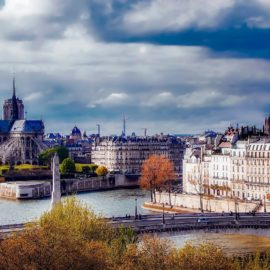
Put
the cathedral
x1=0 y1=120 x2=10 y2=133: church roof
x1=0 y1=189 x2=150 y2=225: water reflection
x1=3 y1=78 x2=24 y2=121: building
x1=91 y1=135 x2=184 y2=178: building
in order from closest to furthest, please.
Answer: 1. x1=0 y1=189 x2=150 y2=225: water reflection
2. x1=91 y1=135 x2=184 y2=178: building
3. the cathedral
4. x1=0 y1=120 x2=10 y2=133: church roof
5. x1=3 y1=78 x2=24 y2=121: building

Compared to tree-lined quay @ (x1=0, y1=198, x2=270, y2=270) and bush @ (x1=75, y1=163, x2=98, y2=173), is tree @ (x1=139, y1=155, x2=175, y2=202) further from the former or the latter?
tree-lined quay @ (x1=0, y1=198, x2=270, y2=270)

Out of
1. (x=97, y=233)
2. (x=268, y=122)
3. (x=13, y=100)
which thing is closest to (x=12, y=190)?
(x=268, y=122)

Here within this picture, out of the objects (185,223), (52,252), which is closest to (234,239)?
(185,223)

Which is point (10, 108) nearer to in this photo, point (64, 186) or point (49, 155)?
point (49, 155)

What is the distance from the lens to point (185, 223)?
51.7 metres

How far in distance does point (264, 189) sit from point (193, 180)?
40.4 ft

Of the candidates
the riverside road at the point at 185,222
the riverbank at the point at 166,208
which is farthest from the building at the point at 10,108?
the riverside road at the point at 185,222

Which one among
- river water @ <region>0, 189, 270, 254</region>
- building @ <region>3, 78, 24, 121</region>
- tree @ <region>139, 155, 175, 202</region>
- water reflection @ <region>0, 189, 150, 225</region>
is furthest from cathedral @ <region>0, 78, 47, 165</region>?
tree @ <region>139, 155, 175, 202</region>

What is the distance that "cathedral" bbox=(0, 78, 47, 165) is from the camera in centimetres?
15212

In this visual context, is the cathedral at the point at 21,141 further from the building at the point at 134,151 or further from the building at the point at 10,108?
the building at the point at 10,108

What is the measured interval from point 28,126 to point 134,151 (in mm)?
28678

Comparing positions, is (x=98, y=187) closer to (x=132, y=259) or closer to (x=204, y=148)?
(x=204, y=148)

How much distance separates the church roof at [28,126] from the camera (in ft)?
536

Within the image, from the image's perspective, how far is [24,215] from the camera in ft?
252
